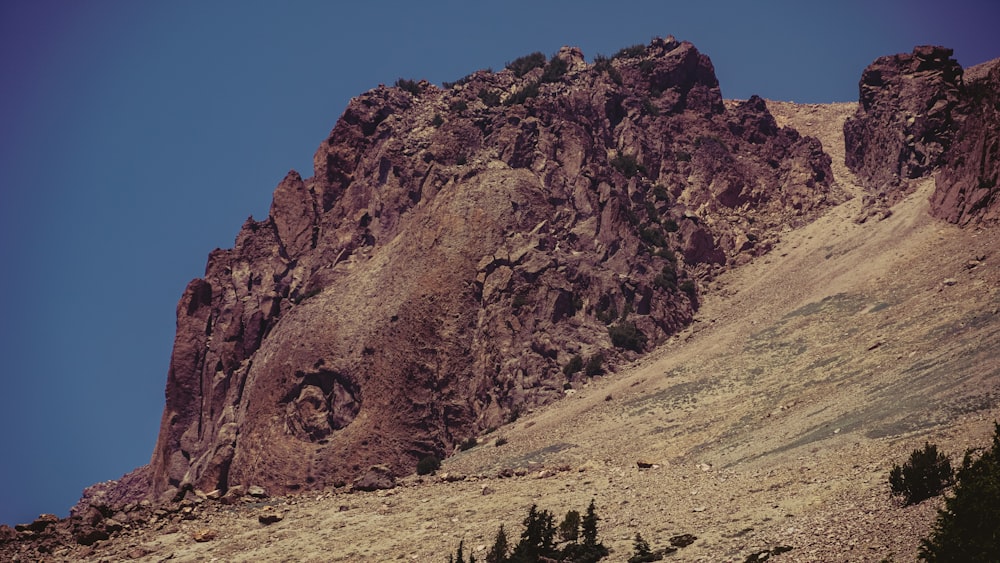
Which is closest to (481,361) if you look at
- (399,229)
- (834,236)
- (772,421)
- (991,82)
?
(399,229)

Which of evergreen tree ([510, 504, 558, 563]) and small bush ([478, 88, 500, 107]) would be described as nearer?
evergreen tree ([510, 504, 558, 563])

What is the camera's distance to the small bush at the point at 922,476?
29.3 meters

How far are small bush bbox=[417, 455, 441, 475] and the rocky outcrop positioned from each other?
33576 millimetres

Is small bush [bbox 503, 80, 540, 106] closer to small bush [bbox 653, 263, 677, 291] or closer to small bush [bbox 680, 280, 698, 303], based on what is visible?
small bush [bbox 653, 263, 677, 291]

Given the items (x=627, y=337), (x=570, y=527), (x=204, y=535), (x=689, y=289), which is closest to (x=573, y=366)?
(x=627, y=337)

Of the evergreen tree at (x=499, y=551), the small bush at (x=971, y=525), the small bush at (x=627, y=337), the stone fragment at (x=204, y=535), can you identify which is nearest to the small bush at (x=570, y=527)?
the evergreen tree at (x=499, y=551)

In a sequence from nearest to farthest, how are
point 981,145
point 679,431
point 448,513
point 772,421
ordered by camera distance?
point 448,513
point 772,421
point 679,431
point 981,145

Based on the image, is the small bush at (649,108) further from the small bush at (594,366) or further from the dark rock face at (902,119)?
the small bush at (594,366)

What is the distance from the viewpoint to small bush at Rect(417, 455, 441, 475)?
194 feet

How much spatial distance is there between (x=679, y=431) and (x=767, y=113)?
5528cm

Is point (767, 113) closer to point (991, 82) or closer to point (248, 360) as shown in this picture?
point (991, 82)

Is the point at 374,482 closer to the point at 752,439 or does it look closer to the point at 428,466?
the point at 428,466

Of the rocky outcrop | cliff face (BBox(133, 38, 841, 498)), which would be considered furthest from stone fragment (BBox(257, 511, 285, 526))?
the rocky outcrop

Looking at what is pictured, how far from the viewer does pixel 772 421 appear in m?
49.0
